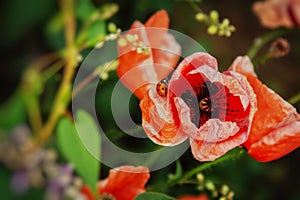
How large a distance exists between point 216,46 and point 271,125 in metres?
0.57

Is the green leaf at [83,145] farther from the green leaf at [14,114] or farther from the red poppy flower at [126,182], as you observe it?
the green leaf at [14,114]

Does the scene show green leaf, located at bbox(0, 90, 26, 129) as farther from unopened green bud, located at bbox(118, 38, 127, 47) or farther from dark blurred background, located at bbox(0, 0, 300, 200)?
→ unopened green bud, located at bbox(118, 38, 127, 47)

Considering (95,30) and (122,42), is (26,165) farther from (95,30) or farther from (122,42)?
(122,42)

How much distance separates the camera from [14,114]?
1033 millimetres

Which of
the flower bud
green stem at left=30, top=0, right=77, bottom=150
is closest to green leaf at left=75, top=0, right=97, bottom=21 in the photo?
green stem at left=30, top=0, right=77, bottom=150

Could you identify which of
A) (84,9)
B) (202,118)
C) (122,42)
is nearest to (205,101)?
(202,118)

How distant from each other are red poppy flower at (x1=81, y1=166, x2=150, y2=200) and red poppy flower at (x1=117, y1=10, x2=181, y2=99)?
0.23 ft

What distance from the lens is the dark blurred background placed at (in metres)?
1.02

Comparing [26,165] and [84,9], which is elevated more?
[84,9]

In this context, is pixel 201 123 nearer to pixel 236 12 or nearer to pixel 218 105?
pixel 218 105

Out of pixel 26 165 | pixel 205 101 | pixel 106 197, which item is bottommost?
pixel 26 165

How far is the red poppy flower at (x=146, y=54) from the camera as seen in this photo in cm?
63

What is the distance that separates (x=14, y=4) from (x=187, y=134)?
2.06 ft

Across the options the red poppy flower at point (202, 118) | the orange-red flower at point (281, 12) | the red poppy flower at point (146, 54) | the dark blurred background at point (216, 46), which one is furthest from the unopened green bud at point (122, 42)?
the dark blurred background at point (216, 46)
